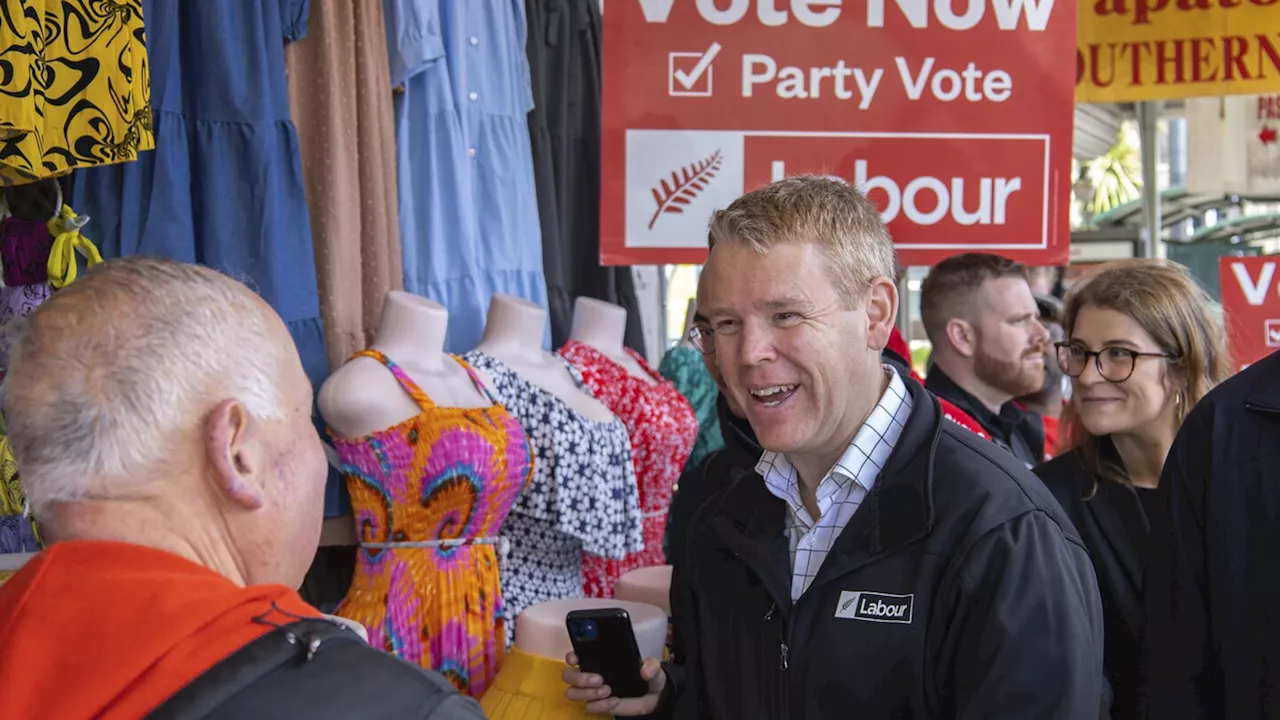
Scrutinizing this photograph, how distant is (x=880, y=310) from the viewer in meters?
1.80

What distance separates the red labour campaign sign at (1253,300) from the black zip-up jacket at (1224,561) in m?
2.76

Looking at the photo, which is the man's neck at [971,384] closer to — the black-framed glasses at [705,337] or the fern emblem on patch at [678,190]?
the fern emblem on patch at [678,190]

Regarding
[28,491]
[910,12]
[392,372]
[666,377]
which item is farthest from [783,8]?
[28,491]

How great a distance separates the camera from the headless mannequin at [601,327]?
406 cm

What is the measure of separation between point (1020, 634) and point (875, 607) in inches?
7.3

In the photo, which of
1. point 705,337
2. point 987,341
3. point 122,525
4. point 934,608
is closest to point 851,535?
point 934,608

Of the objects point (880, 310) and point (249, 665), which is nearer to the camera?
point (249, 665)

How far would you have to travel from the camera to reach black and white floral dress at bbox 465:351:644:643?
3.42 m

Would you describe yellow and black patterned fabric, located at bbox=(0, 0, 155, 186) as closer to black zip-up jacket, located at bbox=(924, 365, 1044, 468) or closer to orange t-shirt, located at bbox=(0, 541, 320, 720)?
orange t-shirt, located at bbox=(0, 541, 320, 720)

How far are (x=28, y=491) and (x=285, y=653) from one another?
334mm

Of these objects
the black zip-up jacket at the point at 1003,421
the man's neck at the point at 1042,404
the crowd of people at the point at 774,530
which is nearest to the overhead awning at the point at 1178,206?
the man's neck at the point at 1042,404

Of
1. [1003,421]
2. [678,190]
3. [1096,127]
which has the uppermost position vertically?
[1096,127]

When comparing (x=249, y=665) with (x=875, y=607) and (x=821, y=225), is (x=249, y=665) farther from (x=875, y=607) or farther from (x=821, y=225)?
(x=821, y=225)

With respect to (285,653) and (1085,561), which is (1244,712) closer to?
(1085,561)
